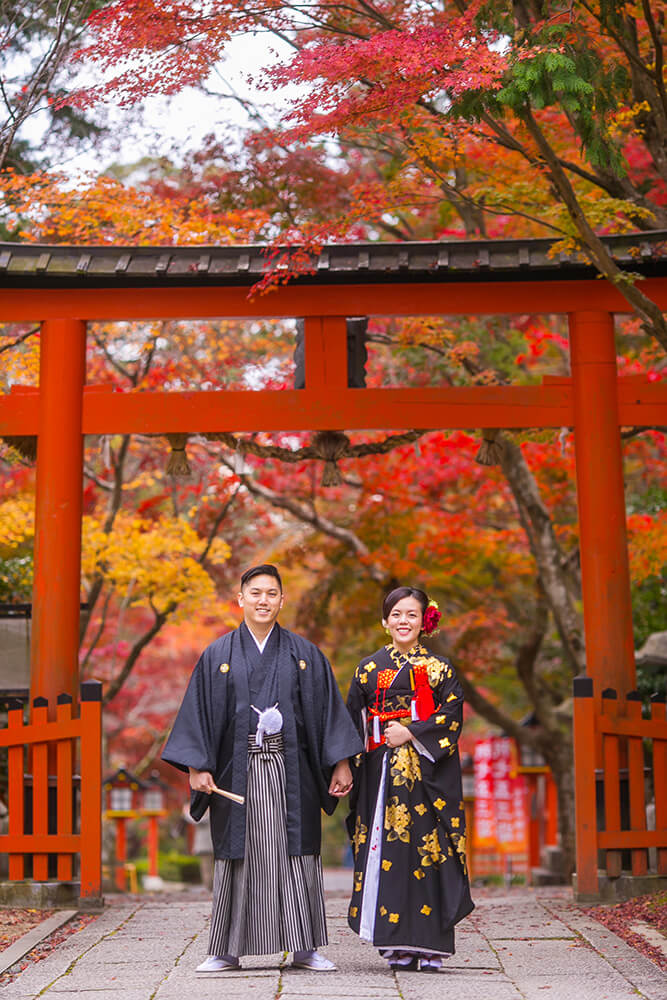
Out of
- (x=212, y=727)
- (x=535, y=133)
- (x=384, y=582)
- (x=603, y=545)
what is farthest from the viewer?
(x=384, y=582)

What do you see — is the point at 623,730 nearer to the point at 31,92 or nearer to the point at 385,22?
the point at 385,22

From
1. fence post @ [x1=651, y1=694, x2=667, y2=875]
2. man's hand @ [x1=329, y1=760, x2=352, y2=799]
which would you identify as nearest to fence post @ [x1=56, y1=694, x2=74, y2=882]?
man's hand @ [x1=329, y1=760, x2=352, y2=799]

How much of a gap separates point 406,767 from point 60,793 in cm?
277

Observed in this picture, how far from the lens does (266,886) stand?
4.80 metres

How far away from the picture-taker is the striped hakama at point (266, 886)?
15.6 feet

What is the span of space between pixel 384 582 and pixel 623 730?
19.8 feet

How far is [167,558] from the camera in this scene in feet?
39.1

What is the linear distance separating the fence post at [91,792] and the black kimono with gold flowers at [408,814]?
217cm

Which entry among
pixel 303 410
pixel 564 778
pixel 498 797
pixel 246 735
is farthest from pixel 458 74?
pixel 498 797

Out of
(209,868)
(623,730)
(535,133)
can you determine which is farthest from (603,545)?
(209,868)

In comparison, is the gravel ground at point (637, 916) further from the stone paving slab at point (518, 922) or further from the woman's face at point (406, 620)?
the woman's face at point (406, 620)

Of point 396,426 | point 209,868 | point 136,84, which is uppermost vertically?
point 136,84

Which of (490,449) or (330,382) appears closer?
(330,382)

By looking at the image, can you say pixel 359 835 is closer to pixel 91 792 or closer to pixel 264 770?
pixel 264 770
